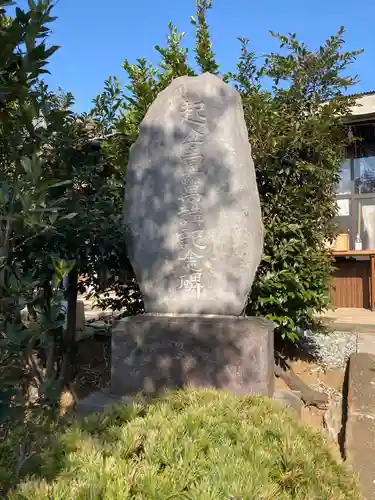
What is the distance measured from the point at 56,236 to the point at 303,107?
299 cm

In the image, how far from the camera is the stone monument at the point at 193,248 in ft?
10.6

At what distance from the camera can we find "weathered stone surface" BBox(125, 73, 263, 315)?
11.4 feet

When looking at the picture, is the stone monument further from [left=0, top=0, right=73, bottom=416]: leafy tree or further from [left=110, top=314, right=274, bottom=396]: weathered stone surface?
[left=0, top=0, right=73, bottom=416]: leafy tree

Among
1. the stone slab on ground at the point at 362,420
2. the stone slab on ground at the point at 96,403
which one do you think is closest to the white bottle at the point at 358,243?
the stone slab on ground at the point at 362,420

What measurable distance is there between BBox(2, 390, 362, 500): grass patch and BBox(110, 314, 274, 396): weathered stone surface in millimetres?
945

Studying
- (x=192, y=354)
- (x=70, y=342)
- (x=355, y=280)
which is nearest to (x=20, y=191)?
(x=192, y=354)

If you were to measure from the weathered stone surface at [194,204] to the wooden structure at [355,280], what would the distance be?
7.92 meters

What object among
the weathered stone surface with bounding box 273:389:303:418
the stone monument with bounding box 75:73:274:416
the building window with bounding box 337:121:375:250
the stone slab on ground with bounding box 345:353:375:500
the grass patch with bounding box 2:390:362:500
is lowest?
the stone slab on ground with bounding box 345:353:375:500

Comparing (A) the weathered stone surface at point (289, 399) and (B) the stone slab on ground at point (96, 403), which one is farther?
(A) the weathered stone surface at point (289, 399)

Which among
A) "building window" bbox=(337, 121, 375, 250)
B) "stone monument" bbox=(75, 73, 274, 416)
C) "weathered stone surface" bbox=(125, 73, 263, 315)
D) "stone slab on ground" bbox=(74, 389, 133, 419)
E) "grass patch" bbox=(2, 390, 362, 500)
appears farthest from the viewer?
"building window" bbox=(337, 121, 375, 250)

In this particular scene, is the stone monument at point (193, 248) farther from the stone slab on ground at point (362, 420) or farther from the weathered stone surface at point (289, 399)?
the stone slab on ground at point (362, 420)

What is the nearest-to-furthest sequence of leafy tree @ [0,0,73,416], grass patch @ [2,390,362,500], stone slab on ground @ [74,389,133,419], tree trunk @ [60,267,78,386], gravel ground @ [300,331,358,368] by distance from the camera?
Result: grass patch @ [2,390,362,500] → leafy tree @ [0,0,73,416] → stone slab on ground @ [74,389,133,419] → tree trunk @ [60,267,78,386] → gravel ground @ [300,331,358,368]

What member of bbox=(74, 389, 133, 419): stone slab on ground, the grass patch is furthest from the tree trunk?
the grass patch

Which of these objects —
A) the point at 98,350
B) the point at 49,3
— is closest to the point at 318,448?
the point at 49,3
